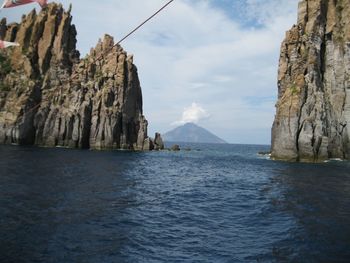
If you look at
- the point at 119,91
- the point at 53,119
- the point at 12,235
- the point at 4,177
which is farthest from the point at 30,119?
the point at 12,235

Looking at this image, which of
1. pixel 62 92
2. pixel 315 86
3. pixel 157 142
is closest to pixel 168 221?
pixel 315 86

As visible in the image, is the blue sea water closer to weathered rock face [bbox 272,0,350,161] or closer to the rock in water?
weathered rock face [bbox 272,0,350,161]

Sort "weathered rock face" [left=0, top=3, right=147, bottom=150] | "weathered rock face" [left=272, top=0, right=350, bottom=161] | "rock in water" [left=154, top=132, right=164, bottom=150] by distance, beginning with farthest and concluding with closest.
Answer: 1. "rock in water" [left=154, top=132, right=164, bottom=150]
2. "weathered rock face" [left=0, top=3, right=147, bottom=150]
3. "weathered rock face" [left=272, top=0, right=350, bottom=161]

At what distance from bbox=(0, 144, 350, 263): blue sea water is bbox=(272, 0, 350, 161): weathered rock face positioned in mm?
41209

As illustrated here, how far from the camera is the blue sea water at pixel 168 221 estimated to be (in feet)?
67.2

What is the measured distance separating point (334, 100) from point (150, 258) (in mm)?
97342

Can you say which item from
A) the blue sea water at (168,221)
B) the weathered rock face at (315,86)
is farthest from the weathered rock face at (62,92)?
the blue sea water at (168,221)

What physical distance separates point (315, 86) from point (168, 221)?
262ft

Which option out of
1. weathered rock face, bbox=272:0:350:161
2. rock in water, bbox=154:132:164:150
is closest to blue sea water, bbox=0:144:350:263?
weathered rock face, bbox=272:0:350:161

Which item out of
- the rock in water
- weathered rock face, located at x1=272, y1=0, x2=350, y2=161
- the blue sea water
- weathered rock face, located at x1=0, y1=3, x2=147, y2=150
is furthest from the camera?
the rock in water

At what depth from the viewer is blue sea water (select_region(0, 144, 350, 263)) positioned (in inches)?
806

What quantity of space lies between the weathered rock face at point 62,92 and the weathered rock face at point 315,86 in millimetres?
56830

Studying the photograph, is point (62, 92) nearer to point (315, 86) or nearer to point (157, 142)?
point (157, 142)

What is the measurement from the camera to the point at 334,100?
10306 cm
